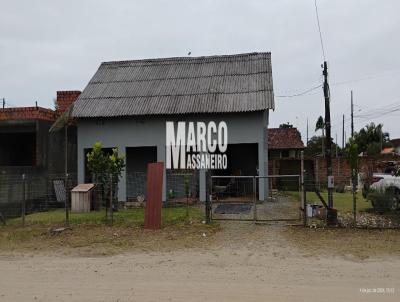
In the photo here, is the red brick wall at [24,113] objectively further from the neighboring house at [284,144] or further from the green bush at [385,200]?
the neighboring house at [284,144]

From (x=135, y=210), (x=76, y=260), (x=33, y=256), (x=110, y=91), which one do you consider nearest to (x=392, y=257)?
(x=76, y=260)

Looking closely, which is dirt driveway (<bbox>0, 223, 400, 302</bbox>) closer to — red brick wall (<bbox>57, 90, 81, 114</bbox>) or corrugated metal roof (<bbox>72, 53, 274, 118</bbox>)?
corrugated metal roof (<bbox>72, 53, 274, 118</bbox>)

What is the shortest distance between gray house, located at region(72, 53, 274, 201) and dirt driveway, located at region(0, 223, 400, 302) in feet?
28.6

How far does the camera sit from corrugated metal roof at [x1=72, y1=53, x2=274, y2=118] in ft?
62.2

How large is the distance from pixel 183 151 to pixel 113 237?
8180 mm

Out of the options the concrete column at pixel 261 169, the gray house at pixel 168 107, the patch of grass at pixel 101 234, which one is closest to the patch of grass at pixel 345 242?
the patch of grass at pixel 101 234

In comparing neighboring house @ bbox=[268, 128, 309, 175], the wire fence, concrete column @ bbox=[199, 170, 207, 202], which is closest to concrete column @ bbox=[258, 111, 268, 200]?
concrete column @ bbox=[199, 170, 207, 202]

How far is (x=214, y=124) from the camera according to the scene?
18938mm

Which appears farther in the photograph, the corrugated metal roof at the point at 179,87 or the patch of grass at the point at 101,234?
the corrugated metal roof at the point at 179,87

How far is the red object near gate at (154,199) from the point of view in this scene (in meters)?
12.7

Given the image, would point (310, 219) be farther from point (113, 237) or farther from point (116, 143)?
point (116, 143)

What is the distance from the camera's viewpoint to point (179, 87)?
20.5 meters

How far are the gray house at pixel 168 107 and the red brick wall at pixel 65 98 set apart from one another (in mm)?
838

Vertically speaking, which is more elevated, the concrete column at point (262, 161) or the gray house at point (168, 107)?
the gray house at point (168, 107)
